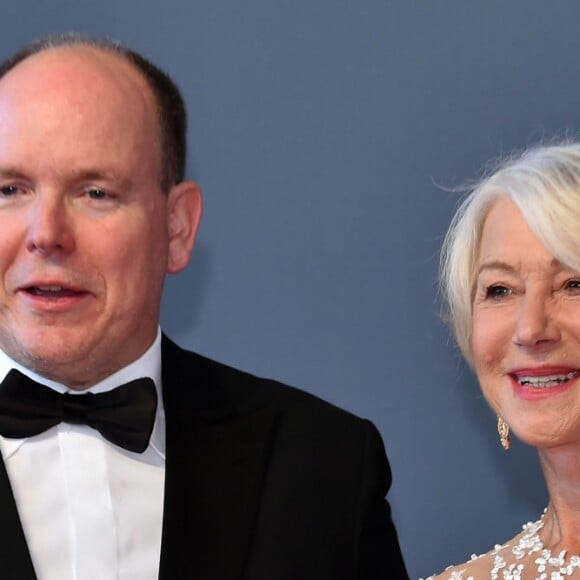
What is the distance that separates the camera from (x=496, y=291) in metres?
1.98

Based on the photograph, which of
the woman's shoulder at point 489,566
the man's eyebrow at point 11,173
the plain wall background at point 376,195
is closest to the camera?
the man's eyebrow at point 11,173

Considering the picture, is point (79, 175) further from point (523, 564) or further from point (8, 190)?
point (523, 564)

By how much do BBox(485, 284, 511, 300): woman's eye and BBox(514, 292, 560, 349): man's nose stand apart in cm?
7

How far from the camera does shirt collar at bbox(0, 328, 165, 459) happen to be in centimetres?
188

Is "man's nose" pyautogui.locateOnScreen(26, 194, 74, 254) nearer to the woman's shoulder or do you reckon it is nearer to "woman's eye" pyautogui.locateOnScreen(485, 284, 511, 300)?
"woman's eye" pyautogui.locateOnScreen(485, 284, 511, 300)

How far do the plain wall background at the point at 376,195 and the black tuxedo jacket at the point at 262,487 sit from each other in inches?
15.1

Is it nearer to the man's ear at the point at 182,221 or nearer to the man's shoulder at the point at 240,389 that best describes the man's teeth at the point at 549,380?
the man's shoulder at the point at 240,389

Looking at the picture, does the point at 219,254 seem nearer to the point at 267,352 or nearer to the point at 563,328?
the point at 267,352

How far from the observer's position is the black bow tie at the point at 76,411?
1.81 metres

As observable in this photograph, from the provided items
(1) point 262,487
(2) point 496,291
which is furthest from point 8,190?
(2) point 496,291

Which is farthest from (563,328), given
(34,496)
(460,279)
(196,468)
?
(34,496)

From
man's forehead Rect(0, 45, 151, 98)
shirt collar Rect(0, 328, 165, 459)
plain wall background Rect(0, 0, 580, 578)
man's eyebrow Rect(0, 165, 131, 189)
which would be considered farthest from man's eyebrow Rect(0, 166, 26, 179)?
plain wall background Rect(0, 0, 580, 578)

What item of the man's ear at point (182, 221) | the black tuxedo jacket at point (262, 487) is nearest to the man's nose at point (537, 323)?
the black tuxedo jacket at point (262, 487)

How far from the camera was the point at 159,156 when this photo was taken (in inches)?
77.7
